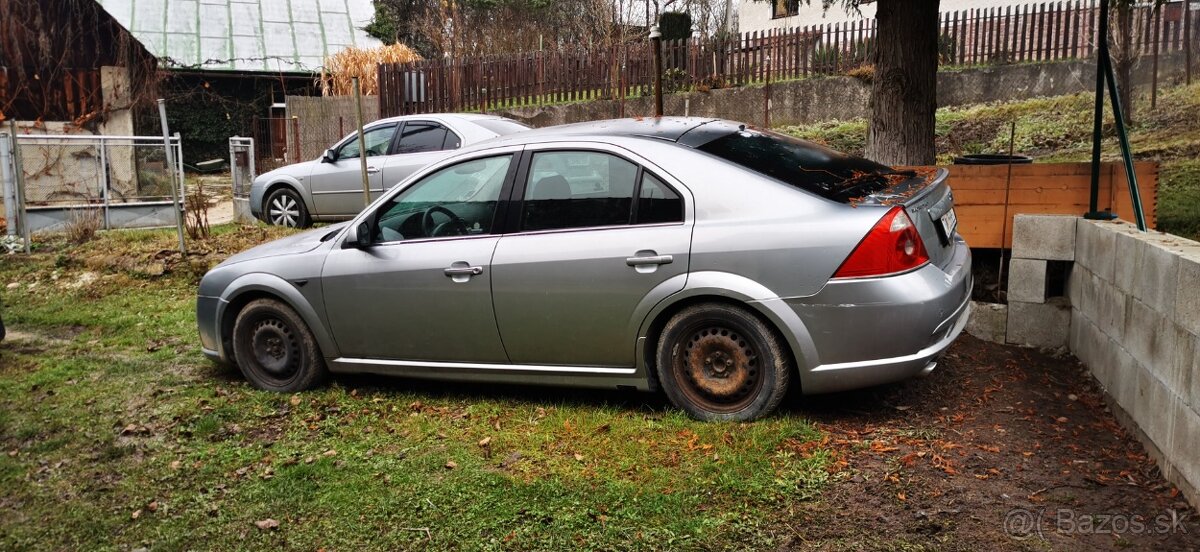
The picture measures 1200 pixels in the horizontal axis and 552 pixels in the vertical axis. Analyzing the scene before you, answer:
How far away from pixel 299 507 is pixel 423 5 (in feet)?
115

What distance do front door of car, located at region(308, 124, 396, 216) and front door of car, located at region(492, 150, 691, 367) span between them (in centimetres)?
697

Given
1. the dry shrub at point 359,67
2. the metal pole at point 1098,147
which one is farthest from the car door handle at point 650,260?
the dry shrub at point 359,67

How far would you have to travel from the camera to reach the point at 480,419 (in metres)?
5.29

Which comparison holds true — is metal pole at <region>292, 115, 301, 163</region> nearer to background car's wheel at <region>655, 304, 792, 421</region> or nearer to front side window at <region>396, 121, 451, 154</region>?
front side window at <region>396, 121, 451, 154</region>

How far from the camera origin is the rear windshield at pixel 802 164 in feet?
15.9

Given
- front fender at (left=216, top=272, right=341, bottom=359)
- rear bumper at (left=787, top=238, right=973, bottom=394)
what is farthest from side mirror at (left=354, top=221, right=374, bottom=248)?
rear bumper at (left=787, top=238, right=973, bottom=394)

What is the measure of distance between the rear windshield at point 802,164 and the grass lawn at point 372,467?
3.97ft

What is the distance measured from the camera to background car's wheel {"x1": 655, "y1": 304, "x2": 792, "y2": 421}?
469 centimetres

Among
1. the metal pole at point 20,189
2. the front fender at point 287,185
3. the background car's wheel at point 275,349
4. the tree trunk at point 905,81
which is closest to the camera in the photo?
the background car's wheel at point 275,349

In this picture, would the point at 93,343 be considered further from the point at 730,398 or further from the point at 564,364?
the point at 730,398

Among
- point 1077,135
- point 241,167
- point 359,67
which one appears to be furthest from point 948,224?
point 359,67

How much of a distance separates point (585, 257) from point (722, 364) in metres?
0.89

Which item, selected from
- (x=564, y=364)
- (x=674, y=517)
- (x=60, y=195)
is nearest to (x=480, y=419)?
(x=564, y=364)

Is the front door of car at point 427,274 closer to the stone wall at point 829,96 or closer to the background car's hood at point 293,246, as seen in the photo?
the background car's hood at point 293,246
